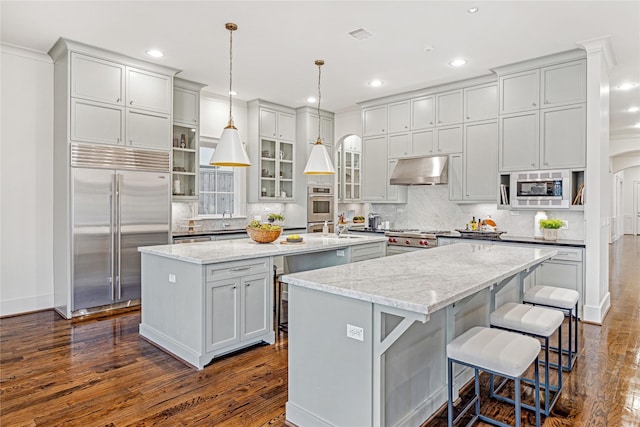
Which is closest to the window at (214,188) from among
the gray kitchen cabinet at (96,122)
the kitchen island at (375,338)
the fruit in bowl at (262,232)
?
the gray kitchen cabinet at (96,122)

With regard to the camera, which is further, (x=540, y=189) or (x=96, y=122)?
(x=540, y=189)

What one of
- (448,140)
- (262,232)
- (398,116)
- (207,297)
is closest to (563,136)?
(448,140)

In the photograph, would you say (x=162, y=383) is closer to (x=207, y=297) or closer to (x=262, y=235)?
(x=207, y=297)

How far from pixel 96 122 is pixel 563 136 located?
17.6ft

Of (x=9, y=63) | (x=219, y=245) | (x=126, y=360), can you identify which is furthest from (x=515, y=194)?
(x=9, y=63)

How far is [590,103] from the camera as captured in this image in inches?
169

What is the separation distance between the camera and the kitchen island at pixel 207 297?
308cm

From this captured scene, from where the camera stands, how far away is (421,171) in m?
5.78

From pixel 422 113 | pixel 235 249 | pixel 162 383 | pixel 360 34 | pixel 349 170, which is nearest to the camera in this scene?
pixel 162 383

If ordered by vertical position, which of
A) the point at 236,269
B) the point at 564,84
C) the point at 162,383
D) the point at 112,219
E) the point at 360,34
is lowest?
the point at 162,383

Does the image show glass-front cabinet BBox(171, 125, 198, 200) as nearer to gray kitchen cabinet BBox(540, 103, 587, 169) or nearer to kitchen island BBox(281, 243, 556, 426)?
kitchen island BBox(281, 243, 556, 426)

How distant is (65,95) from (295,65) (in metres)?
2.63

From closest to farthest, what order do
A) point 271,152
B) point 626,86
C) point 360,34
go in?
point 360,34 → point 626,86 → point 271,152

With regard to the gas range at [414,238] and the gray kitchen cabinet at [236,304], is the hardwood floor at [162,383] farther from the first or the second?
the gas range at [414,238]
